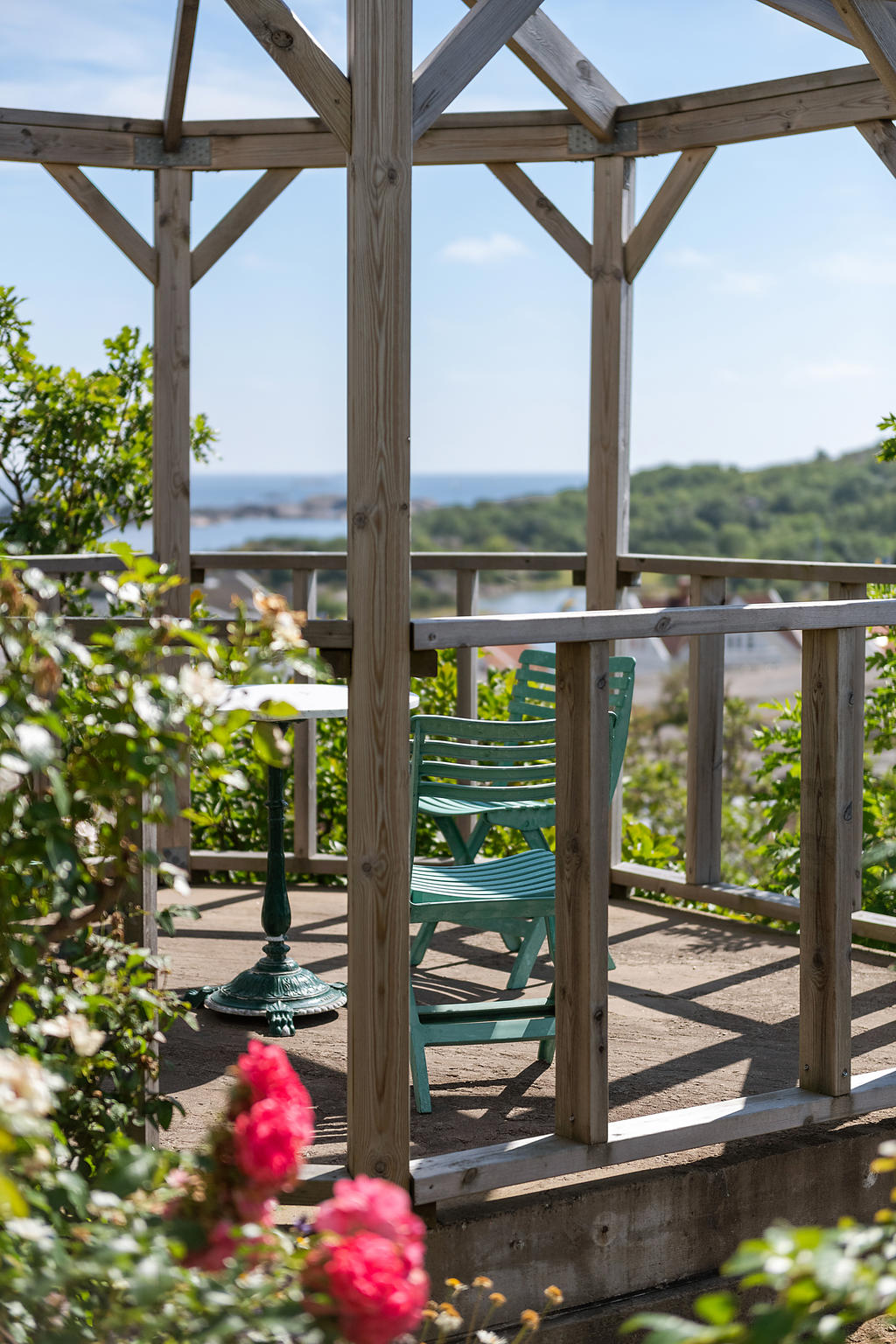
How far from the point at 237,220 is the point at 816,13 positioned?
81.8 inches

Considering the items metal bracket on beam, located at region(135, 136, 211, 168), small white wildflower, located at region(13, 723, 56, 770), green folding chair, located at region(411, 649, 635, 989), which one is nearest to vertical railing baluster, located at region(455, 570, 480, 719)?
green folding chair, located at region(411, 649, 635, 989)

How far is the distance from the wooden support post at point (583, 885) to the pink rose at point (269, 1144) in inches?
44.0

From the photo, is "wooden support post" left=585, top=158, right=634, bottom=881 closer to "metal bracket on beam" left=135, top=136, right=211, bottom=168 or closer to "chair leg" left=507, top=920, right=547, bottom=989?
"metal bracket on beam" left=135, top=136, right=211, bottom=168

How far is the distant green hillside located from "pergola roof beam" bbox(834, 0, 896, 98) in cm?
4411

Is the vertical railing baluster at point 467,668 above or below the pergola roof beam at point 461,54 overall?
below

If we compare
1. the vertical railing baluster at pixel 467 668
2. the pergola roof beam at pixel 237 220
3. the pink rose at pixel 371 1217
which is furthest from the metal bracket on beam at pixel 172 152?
the pink rose at pixel 371 1217

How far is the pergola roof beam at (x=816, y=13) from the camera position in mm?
3941

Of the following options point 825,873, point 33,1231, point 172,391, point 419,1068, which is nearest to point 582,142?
point 172,391

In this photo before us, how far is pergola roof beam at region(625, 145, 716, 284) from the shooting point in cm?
448

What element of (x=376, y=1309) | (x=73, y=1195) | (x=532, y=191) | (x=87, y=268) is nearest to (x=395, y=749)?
(x=73, y=1195)

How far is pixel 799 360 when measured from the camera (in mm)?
51125

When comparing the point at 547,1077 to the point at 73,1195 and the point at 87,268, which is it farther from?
the point at 87,268

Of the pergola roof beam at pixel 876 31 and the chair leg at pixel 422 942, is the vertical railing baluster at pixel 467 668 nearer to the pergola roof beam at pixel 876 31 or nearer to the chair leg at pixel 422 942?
the chair leg at pixel 422 942

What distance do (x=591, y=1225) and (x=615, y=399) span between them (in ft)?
9.42
